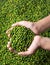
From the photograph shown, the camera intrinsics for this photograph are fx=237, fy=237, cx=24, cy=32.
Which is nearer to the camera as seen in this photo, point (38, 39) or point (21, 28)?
point (38, 39)

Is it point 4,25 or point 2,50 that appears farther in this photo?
point 4,25

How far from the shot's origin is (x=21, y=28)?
155 inches

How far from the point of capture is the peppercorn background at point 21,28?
371cm

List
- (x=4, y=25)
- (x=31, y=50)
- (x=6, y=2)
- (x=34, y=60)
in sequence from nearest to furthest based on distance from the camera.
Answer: (x=31, y=50)
(x=34, y=60)
(x=4, y=25)
(x=6, y=2)

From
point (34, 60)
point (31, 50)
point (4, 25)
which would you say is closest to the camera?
point (31, 50)

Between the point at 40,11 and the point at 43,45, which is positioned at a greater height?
the point at 40,11

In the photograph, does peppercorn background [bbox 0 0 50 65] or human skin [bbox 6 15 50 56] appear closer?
human skin [bbox 6 15 50 56]

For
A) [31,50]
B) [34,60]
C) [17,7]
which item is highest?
[17,7]

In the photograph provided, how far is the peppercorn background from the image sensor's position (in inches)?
146

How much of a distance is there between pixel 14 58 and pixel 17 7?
3.48 ft

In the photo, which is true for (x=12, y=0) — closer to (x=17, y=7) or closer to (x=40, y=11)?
(x=17, y=7)

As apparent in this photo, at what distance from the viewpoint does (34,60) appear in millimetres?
3686

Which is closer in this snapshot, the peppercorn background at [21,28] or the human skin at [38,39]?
the human skin at [38,39]

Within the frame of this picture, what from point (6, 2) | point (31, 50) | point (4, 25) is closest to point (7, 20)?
point (4, 25)
